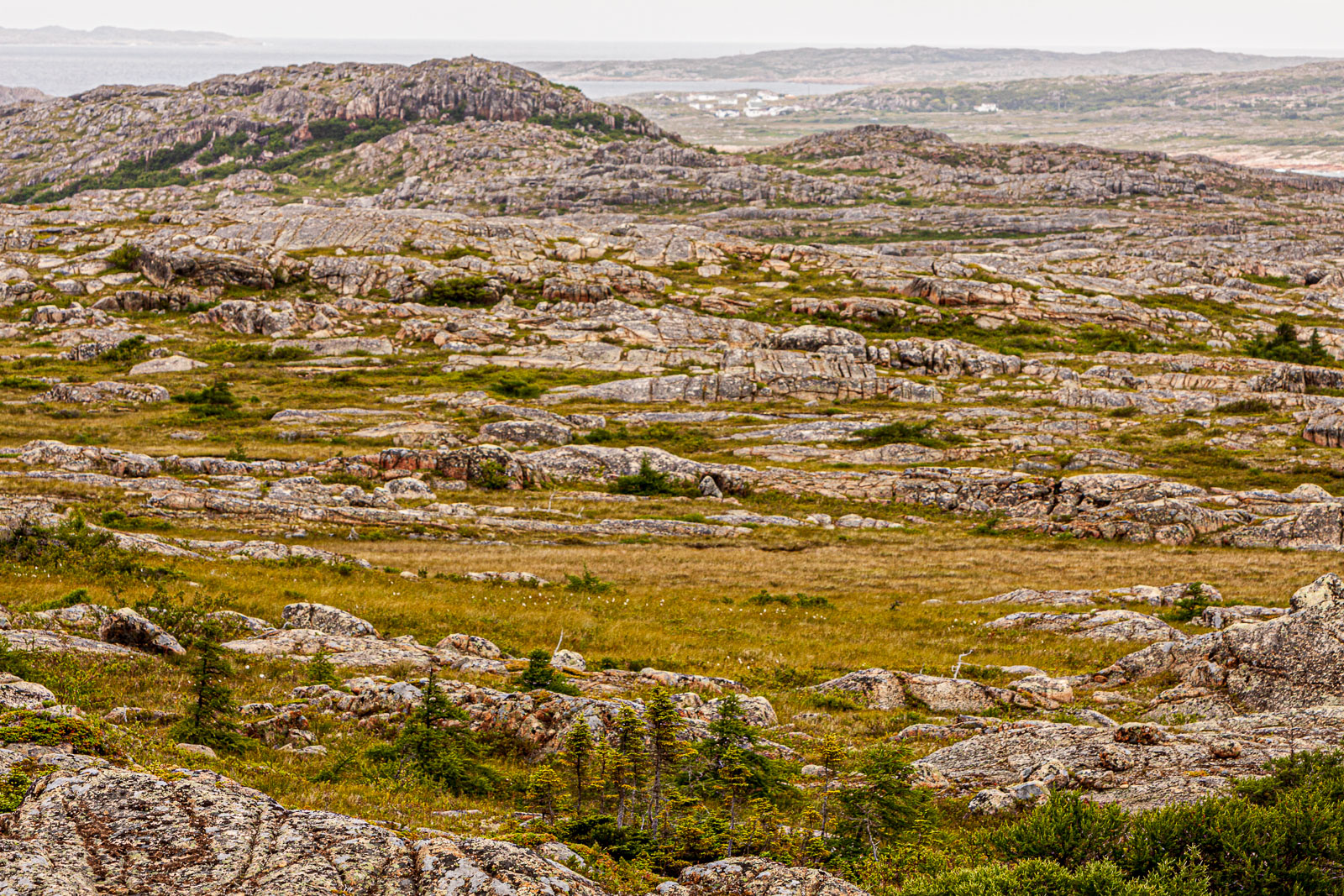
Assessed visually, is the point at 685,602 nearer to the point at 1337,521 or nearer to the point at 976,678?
the point at 976,678

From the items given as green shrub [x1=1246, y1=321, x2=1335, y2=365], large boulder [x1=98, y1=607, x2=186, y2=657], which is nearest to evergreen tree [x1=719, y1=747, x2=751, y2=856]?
large boulder [x1=98, y1=607, x2=186, y2=657]

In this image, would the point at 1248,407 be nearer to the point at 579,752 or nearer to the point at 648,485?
the point at 648,485

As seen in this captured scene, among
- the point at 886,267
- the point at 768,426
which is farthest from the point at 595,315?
the point at 886,267

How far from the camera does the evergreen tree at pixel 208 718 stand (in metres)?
14.7

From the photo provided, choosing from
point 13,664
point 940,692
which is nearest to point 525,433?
point 940,692

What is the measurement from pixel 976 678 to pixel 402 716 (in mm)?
19450

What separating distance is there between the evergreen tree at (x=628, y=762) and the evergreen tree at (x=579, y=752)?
1.97ft

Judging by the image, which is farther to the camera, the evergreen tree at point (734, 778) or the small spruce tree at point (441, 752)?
the small spruce tree at point (441, 752)

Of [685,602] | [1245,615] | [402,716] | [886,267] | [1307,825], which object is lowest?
[685,602]

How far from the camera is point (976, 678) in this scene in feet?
87.1

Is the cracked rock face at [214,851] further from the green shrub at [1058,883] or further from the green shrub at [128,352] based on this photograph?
the green shrub at [128,352]

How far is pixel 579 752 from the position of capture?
1361 cm

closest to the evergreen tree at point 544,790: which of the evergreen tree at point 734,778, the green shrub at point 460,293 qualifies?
the evergreen tree at point 734,778

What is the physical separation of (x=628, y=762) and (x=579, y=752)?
3.07ft
